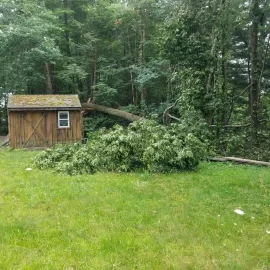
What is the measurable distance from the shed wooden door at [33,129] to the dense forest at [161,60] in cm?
405

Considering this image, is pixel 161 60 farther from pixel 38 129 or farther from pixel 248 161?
pixel 248 161

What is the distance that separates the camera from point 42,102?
14.4 m

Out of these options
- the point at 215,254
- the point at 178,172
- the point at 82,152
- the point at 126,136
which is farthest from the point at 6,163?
the point at 215,254

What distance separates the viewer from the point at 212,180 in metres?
6.71

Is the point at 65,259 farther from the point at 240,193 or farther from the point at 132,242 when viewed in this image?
the point at 240,193

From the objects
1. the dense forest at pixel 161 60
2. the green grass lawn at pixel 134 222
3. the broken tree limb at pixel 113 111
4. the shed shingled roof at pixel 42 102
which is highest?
the dense forest at pixel 161 60

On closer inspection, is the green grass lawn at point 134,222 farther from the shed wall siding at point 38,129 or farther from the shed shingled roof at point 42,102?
the shed shingled roof at point 42,102

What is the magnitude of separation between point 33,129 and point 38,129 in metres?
0.23

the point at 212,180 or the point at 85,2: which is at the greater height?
the point at 85,2

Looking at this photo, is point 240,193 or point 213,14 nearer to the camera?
point 240,193

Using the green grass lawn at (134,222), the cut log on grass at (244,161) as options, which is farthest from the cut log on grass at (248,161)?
the green grass lawn at (134,222)

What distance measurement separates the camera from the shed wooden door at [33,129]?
14039 mm

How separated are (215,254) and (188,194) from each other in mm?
2307

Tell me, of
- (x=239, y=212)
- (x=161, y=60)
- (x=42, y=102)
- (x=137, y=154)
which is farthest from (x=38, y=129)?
(x=239, y=212)
